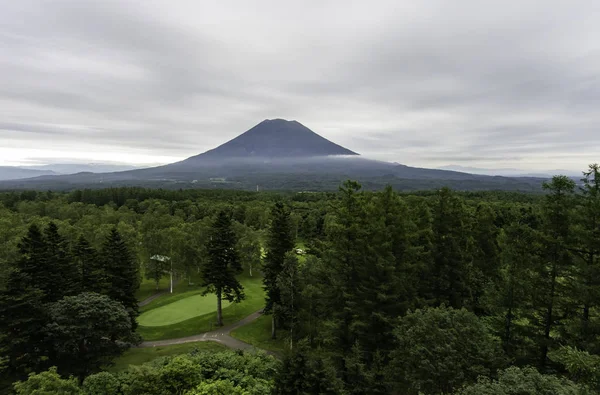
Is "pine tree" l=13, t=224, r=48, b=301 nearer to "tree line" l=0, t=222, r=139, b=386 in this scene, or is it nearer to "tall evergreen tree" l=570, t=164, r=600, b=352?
"tree line" l=0, t=222, r=139, b=386

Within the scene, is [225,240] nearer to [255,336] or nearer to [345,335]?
[255,336]

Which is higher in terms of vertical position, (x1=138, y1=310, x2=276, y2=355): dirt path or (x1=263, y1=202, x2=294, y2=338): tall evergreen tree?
(x1=263, y1=202, x2=294, y2=338): tall evergreen tree

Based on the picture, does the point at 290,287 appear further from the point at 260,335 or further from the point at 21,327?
the point at 21,327

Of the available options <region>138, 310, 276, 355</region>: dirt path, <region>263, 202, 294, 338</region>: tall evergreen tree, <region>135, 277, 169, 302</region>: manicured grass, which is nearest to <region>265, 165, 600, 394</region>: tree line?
<region>263, 202, 294, 338</region>: tall evergreen tree

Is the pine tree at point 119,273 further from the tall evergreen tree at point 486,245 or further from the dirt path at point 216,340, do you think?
the tall evergreen tree at point 486,245

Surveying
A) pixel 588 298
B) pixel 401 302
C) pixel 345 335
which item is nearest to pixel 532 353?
pixel 588 298

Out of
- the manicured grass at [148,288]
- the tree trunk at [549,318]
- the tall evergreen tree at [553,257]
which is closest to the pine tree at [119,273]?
the manicured grass at [148,288]
